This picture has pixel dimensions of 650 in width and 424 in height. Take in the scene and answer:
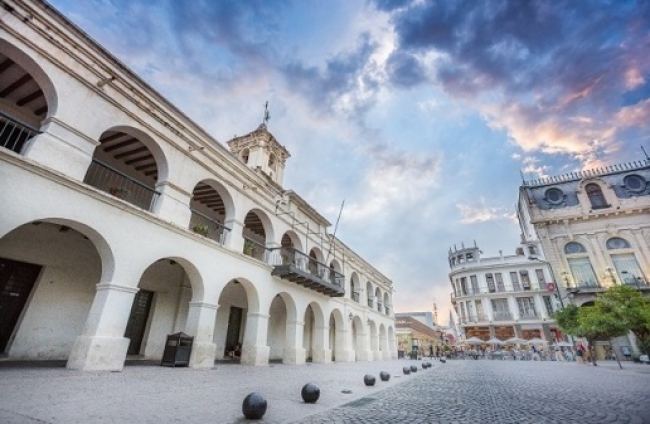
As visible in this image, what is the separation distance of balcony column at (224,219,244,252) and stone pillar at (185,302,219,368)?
8.13 ft

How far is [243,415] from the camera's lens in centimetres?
377

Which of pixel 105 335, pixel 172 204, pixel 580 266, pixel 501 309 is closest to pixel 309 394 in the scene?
pixel 105 335

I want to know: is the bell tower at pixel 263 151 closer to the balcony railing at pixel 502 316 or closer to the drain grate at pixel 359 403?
the drain grate at pixel 359 403

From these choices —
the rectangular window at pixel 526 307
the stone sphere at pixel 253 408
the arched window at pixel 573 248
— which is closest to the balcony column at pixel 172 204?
the stone sphere at pixel 253 408

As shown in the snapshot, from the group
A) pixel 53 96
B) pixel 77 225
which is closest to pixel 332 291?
pixel 77 225

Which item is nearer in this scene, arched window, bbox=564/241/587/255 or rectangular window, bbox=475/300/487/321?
arched window, bbox=564/241/587/255

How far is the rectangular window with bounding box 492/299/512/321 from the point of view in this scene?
36688mm

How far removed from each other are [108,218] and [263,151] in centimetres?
1375

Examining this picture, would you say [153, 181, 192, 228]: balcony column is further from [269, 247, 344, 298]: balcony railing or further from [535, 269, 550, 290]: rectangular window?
[535, 269, 550, 290]: rectangular window

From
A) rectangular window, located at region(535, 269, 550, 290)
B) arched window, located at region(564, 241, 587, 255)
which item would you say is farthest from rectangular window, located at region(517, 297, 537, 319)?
arched window, located at region(564, 241, 587, 255)

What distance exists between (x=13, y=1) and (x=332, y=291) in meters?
15.7

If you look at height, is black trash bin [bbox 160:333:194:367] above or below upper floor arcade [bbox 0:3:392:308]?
below

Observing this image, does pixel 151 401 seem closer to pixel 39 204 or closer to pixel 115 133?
pixel 39 204

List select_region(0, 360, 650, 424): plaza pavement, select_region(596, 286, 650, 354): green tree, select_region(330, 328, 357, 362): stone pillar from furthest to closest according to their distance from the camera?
select_region(330, 328, 357, 362): stone pillar, select_region(596, 286, 650, 354): green tree, select_region(0, 360, 650, 424): plaza pavement
